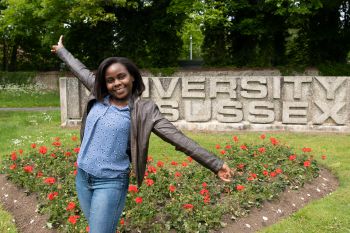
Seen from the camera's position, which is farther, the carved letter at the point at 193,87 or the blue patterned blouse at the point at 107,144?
the carved letter at the point at 193,87

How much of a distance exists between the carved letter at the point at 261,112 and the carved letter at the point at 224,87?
0.56 meters

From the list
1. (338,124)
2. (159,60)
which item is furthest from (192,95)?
(159,60)

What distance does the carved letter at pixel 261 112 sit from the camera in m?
10.9

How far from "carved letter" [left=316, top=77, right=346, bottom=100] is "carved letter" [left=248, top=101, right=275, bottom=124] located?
1339 mm

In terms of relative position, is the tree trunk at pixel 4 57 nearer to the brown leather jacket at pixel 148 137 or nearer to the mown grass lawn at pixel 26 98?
the mown grass lawn at pixel 26 98

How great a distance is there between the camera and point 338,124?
10562 mm

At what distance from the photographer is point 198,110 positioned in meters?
11.2

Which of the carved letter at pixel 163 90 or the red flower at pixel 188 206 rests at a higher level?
the carved letter at pixel 163 90

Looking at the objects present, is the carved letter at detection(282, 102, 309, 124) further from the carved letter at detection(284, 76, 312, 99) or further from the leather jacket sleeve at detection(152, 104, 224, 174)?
the leather jacket sleeve at detection(152, 104, 224, 174)

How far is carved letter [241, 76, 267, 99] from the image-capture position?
10.8 meters

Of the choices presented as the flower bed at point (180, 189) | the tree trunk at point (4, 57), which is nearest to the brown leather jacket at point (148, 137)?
the flower bed at point (180, 189)

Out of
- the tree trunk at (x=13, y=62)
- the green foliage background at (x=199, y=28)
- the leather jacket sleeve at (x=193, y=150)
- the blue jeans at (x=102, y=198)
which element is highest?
the green foliage background at (x=199, y=28)

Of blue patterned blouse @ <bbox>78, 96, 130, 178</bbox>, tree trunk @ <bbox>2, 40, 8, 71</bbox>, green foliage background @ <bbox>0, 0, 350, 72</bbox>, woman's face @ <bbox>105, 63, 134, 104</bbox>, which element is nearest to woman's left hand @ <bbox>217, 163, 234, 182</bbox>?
blue patterned blouse @ <bbox>78, 96, 130, 178</bbox>

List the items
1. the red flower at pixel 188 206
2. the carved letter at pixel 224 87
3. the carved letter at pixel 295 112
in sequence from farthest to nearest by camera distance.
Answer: the carved letter at pixel 224 87 → the carved letter at pixel 295 112 → the red flower at pixel 188 206
